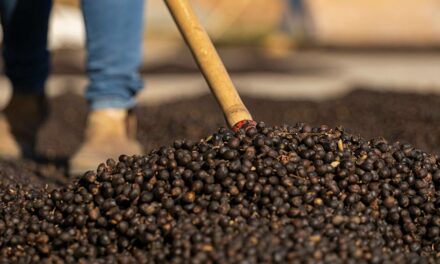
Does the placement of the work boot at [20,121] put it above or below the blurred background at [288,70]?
below

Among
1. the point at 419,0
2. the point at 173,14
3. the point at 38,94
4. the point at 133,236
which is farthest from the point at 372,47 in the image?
the point at 133,236

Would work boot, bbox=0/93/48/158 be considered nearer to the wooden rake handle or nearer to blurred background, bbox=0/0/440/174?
blurred background, bbox=0/0/440/174

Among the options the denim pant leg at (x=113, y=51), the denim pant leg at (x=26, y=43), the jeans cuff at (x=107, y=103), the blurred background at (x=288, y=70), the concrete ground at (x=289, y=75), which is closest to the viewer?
the denim pant leg at (x=113, y=51)

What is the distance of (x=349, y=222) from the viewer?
2398 millimetres

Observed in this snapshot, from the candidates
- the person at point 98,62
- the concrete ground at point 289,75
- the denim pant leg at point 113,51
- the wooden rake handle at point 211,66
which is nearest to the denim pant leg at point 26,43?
the person at point 98,62

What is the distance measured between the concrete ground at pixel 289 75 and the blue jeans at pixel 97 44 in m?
3.05

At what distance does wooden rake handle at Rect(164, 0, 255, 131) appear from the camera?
9.75ft

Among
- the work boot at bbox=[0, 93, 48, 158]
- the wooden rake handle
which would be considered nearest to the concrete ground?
the work boot at bbox=[0, 93, 48, 158]

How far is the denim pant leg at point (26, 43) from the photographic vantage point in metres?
4.33

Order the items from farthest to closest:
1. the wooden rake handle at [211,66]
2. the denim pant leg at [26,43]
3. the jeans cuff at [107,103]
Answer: the denim pant leg at [26,43] → the jeans cuff at [107,103] → the wooden rake handle at [211,66]

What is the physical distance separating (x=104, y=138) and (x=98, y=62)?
320 mm

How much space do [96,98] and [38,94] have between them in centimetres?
65

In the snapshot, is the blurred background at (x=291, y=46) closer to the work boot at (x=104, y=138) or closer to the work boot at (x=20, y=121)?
the work boot at (x=20, y=121)

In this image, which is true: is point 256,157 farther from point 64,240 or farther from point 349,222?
point 64,240
